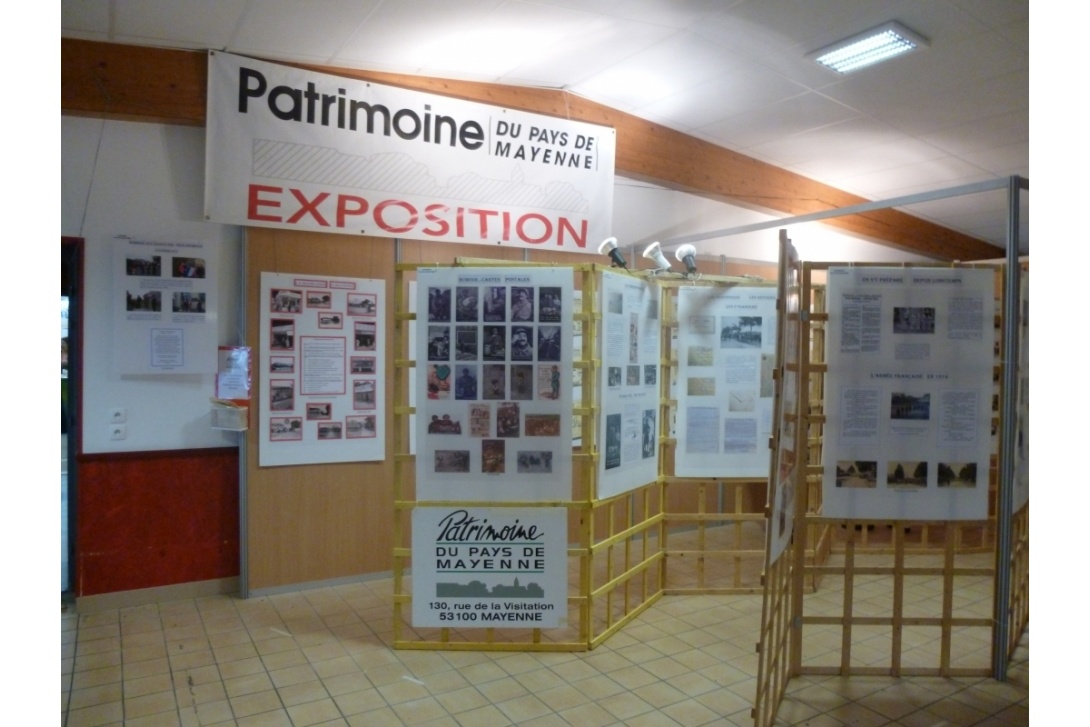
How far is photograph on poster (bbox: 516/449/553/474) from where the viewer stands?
3643 millimetres

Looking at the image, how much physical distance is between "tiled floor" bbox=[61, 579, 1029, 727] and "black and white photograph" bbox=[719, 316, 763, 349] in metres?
1.60

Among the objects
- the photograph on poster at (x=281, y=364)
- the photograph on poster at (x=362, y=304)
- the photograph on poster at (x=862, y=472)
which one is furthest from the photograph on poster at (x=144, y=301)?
the photograph on poster at (x=862, y=472)

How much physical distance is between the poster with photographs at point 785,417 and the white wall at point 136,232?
10.4 ft

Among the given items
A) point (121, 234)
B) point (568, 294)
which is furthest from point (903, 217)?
point (121, 234)

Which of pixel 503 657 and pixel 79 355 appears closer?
pixel 503 657

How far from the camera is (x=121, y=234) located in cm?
418

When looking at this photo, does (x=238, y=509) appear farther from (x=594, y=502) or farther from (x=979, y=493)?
(x=979, y=493)

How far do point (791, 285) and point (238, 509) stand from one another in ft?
11.3

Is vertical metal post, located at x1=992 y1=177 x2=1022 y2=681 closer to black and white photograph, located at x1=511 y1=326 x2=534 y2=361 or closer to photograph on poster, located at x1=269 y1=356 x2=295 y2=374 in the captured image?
black and white photograph, located at x1=511 y1=326 x2=534 y2=361

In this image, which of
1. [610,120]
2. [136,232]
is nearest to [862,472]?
[610,120]

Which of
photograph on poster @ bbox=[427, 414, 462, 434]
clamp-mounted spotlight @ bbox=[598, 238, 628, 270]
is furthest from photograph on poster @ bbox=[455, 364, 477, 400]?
clamp-mounted spotlight @ bbox=[598, 238, 628, 270]

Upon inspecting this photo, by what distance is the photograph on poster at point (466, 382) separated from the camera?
3.63 meters

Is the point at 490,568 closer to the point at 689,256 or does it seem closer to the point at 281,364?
the point at 281,364

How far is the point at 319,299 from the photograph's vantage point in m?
4.63
